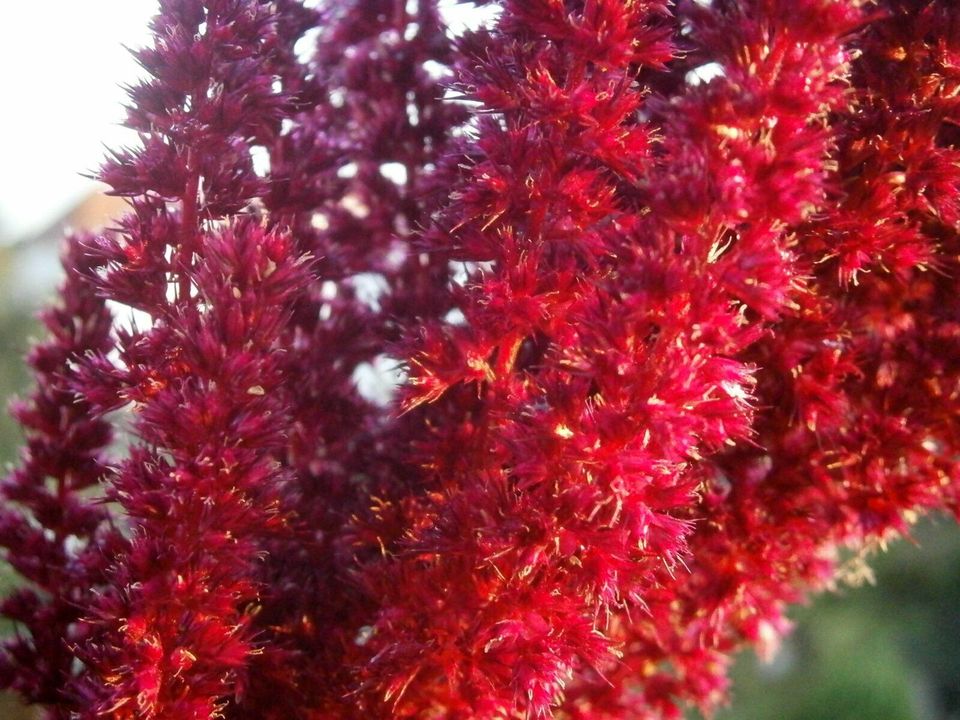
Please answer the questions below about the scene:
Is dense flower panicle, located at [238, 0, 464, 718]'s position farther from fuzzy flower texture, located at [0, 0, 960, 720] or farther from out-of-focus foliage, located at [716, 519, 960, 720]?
out-of-focus foliage, located at [716, 519, 960, 720]

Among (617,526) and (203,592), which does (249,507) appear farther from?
(617,526)

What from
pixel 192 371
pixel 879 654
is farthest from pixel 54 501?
pixel 879 654

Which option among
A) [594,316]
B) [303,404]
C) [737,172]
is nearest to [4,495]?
[303,404]

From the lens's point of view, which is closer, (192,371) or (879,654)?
(192,371)

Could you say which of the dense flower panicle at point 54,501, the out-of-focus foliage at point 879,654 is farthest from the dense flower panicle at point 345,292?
the out-of-focus foliage at point 879,654

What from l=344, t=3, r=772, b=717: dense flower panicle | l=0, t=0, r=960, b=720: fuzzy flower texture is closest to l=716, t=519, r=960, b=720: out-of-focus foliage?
l=0, t=0, r=960, b=720: fuzzy flower texture

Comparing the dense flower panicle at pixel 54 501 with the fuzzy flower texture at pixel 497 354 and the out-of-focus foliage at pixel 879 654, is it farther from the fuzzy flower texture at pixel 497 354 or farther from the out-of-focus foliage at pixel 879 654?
A: the out-of-focus foliage at pixel 879 654

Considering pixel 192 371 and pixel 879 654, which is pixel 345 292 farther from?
pixel 879 654
